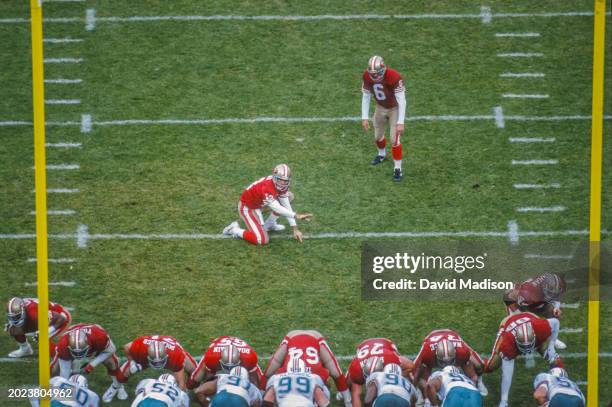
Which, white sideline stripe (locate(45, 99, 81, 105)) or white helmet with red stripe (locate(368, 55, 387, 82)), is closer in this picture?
white helmet with red stripe (locate(368, 55, 387, 82))

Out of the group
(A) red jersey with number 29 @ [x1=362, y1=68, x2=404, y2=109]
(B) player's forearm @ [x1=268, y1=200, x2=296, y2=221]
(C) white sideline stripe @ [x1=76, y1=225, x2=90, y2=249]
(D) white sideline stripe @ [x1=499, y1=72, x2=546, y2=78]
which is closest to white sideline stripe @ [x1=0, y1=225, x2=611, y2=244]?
(C) white sideline stripe @ [x1=76, y1=225, x2=90, y2=249]

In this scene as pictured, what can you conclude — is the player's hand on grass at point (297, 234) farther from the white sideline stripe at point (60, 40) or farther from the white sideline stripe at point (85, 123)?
the white sideline stripe at point (60, 40)

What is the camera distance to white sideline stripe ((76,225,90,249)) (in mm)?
12016

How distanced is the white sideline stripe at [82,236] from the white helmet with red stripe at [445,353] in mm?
4317

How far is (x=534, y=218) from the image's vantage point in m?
12.2

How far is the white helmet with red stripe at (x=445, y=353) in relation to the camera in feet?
31.7

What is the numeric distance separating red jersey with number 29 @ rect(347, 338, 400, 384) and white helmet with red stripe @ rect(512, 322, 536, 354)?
3.52 feet

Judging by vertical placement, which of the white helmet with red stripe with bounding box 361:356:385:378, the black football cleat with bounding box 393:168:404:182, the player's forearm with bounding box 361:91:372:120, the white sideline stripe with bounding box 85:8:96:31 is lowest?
the white helmet with red stripe with bounding box 361:356:385:378

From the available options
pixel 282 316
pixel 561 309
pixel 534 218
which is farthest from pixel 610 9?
pixel 282 316

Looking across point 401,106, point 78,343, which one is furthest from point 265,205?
point 78,343

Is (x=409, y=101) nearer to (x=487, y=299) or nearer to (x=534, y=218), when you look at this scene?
(x=534, y=218)

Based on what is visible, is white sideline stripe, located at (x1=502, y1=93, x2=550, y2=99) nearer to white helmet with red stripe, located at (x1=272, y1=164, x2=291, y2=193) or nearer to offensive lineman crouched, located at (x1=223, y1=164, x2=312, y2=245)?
offensive lineman crouched, located at (x1=223, y1=164, x2=312, y2=245)

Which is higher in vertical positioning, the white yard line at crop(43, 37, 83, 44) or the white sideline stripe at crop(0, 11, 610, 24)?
the white sideline stripe at crop(0, 11, 610, 24)

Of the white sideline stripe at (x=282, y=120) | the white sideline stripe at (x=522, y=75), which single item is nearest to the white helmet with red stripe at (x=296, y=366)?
the white sideline stripe at (x=282, y=120)
